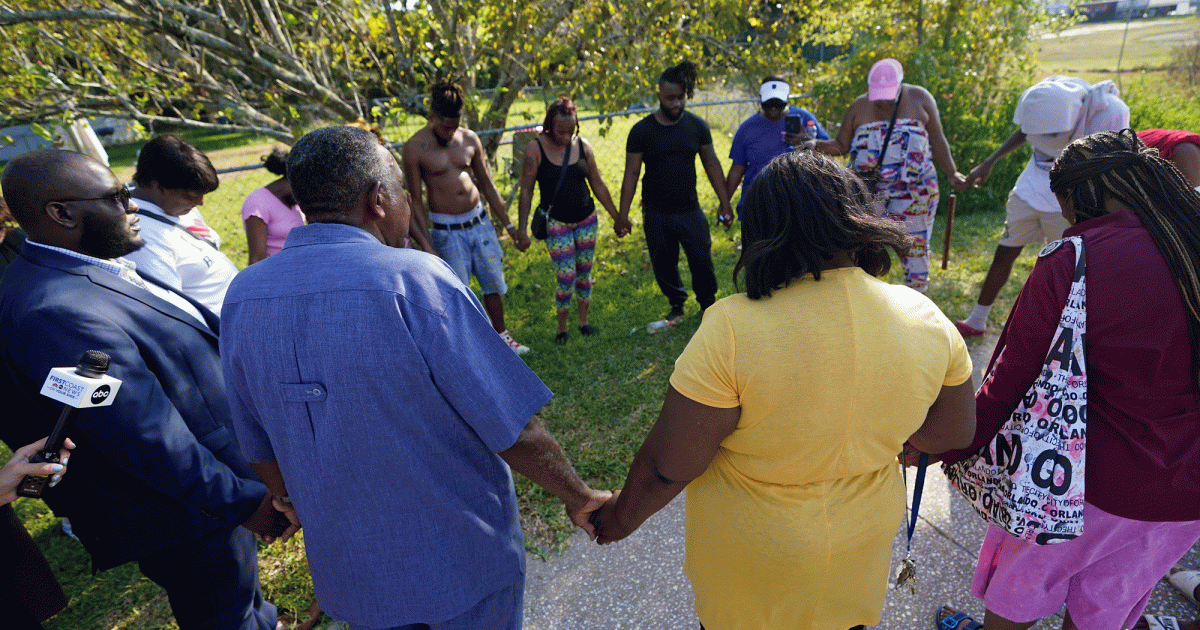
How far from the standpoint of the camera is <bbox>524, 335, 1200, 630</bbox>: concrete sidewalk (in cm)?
262

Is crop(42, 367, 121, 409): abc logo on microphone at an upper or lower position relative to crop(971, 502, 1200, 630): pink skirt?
upper

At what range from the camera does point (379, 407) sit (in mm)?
1436

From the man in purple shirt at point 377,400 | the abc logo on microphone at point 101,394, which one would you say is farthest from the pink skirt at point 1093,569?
the abc logo on microphone at point 101,394

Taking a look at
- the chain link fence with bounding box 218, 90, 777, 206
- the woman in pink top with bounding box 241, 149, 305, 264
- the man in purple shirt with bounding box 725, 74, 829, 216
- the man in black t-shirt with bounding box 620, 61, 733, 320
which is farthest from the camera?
the chain link fence with bounding box 218, 90, 777, 206

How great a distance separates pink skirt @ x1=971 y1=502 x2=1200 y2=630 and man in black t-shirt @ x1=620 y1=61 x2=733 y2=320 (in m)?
3.24

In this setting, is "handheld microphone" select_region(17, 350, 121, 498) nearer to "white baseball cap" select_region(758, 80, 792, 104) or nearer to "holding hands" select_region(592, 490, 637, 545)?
"holding hands" select_region(592, 490, 637, 545)

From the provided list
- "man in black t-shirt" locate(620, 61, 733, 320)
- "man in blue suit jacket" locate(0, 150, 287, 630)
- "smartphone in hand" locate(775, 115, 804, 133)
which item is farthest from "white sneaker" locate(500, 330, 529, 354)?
"man in blue suit jacket" locate(0, 150, 287, 630)

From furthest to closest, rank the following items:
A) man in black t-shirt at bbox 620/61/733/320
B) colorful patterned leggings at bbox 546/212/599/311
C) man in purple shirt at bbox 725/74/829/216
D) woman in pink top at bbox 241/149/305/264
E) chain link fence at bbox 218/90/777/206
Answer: chain link fence at bbox 218/90/777/206, man in purple shirt at bbox 725/74/829/216, colorful patterned leggings at bbox 546/212/599/311, man in black t-shirt at bbox 620/61/733/320, woman in pink top at bbox 241/149/305/264

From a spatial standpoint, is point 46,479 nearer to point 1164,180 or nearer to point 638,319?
point 1164,180

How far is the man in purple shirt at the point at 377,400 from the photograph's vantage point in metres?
1.42

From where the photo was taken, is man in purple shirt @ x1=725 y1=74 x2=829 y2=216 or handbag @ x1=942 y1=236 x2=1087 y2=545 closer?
handbag @ x1=942 y1=236 x2=1087 y2=545

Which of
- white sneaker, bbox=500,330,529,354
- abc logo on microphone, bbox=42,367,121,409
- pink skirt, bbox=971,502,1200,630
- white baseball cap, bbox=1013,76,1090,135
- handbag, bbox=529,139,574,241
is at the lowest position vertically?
white sneaker, bbox=500,330,529,354

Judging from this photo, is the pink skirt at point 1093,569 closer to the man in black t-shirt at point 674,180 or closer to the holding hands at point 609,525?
the holding hands at point 609,525

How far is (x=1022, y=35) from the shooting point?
9.72 metres
